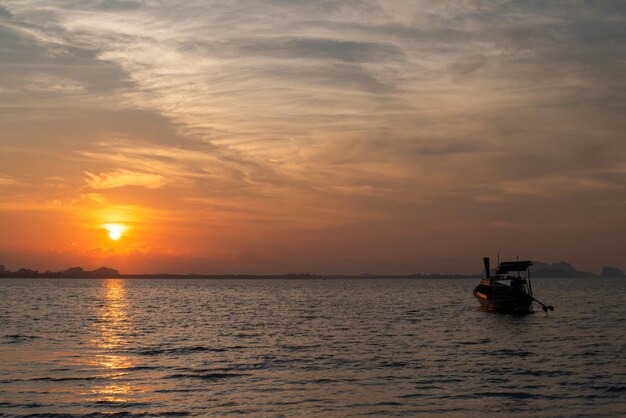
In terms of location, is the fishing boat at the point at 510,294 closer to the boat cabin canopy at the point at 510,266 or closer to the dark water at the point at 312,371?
the boat cabin canopy at the point at 510,266

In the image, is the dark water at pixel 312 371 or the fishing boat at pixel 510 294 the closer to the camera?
the dark water at pixel 312 371

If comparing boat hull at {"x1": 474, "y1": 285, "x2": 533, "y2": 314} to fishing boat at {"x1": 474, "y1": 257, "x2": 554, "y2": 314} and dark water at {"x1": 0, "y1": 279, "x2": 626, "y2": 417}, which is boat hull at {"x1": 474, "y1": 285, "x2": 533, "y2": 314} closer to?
fishing boat at {"x1": 474, "y1": 257, "x2": 554, "y2": 314}

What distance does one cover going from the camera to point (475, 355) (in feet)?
148

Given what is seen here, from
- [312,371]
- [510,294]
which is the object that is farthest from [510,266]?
[312,371]

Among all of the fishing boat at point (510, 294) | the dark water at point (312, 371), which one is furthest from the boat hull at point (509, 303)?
the dark water at point (312, 371)

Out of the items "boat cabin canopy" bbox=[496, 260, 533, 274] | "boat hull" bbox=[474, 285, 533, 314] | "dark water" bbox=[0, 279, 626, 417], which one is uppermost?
"boat cabin canopy" bbox=[496, 260, 533, 274]

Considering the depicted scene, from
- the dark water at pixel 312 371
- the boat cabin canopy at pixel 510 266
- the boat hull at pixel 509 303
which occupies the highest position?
the boat cabin canopy at pixel 510 266

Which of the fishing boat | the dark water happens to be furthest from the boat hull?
the dark water

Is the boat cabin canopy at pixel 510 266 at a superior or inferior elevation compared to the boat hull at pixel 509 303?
superior

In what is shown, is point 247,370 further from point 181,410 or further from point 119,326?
point 119,326

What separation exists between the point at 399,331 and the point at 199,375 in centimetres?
3164

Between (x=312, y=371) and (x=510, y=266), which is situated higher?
(x=510, y=266)

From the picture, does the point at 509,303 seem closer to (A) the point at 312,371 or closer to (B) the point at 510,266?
(B) the point at 510,266

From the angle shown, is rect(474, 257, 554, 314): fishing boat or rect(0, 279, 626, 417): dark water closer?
rect(0, 279, 626, 417): dark water
